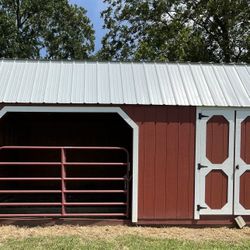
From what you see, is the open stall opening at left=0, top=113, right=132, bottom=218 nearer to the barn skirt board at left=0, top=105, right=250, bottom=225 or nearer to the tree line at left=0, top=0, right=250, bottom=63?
the barn skirt board at left=0, top=105, right=250, bottom=225

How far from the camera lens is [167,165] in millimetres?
9656

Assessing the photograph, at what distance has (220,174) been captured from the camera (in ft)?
32.0

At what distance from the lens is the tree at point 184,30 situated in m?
26.3

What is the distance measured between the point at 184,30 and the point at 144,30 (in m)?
3.20

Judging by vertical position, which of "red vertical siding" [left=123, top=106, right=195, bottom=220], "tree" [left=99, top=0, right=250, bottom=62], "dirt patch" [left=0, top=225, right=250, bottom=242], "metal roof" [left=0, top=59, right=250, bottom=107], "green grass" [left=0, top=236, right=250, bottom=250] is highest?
"tree" [left=99, top=0, right=250, bottom=62]

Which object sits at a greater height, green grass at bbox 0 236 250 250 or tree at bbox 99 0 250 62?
tree at bbox 99 0 250 62

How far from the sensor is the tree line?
26594 millimetres

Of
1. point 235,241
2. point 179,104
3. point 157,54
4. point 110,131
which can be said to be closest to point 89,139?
point 110,131

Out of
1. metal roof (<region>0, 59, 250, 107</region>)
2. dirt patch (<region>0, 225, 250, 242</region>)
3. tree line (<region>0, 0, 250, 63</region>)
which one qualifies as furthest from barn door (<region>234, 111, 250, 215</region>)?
tree line (<region>0, 0, 250, 63</region>)

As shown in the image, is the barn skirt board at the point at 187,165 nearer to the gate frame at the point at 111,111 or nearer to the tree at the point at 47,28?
the gate frame at the point at 111,111

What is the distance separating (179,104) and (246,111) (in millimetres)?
1306

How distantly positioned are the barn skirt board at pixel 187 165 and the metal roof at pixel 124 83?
0.27 metres

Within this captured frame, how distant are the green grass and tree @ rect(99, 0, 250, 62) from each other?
17.6m

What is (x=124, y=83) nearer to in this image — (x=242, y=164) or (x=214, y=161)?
(x=214, y=161)
